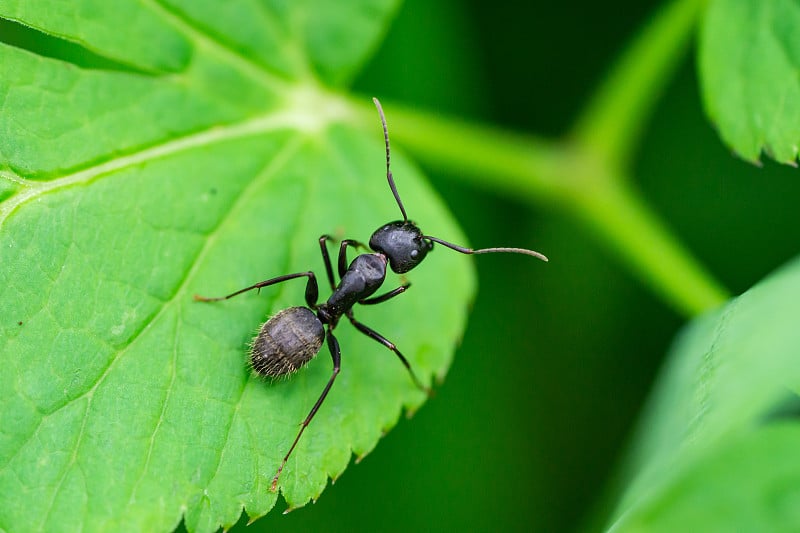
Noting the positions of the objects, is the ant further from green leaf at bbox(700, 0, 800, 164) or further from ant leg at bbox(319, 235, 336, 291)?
green leaf at bbox(700, 0, 800, 164)

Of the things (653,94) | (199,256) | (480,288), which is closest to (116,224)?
(199,256)

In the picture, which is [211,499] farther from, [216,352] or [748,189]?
[748,189]

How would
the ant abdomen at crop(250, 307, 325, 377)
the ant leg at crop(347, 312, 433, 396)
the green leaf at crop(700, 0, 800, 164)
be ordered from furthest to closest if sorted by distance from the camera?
the ant leg at crop(347, 312, 433, 396), the green leaf at crop(700, 0, 800, 164), the ant abdomen at crop(250, 307, 325, 377)

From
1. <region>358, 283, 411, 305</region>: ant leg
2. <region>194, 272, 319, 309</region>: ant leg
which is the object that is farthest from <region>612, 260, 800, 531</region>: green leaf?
<region>194, 272, 319, 309</region>: ant leg

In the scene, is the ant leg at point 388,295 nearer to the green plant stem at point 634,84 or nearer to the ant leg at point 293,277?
the ant leg at point 293,277

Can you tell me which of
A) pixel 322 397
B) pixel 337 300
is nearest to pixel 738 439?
pixel 322 397

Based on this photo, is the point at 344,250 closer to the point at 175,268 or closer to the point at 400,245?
the point at 400,245
